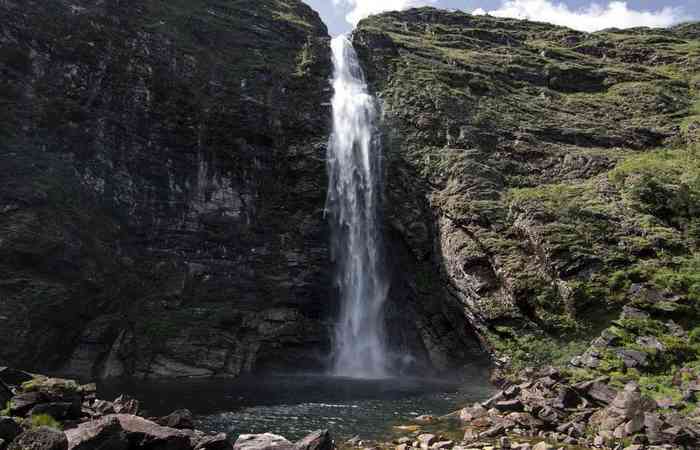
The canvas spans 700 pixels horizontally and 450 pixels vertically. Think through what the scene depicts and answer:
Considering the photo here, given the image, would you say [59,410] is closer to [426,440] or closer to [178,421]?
[178,421]

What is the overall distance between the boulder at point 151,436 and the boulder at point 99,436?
1.17 feet

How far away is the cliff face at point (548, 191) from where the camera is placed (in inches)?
965

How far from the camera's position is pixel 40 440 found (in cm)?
907

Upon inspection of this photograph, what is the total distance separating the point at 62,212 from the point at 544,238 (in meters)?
28.5

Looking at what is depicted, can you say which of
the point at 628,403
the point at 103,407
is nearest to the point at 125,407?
the point at 103,407

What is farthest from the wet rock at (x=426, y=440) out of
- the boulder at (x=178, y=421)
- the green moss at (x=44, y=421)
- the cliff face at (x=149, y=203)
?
the cliff face at (x=149, y=203)

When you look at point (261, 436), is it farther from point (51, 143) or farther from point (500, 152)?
point (500, 152)

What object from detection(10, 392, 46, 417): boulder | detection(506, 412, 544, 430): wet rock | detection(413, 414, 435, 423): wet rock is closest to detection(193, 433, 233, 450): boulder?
detection(10, 392, 46, 417): boulder

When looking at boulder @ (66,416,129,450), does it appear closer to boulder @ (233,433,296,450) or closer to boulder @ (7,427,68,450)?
boulder @ (7,427,68,450)

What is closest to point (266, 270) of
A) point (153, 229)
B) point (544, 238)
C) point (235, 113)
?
point (153, 229)

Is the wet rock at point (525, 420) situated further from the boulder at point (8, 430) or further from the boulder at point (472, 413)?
the boulder at point (8, 430)

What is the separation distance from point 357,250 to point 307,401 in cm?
1558

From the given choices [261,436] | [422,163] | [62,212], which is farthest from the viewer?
[422,163]

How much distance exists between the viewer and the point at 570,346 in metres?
24.2
